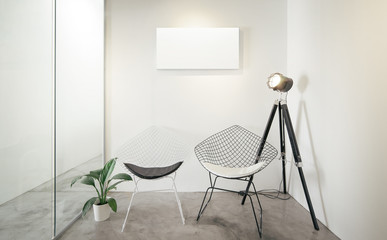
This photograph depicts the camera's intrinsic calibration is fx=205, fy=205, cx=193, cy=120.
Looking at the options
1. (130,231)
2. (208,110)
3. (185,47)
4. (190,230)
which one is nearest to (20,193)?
(130,231)

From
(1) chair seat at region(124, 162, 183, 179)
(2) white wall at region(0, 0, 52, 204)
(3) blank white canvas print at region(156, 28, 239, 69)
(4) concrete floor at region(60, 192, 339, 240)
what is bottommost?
(4) concrete floor at region(60, 192, 339, 240)

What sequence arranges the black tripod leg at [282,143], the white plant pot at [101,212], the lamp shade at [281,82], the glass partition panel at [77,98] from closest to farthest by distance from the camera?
the glass partition panel at [77,98] → the white plant pot at [101,212] → the lamp shade at [281,82] → the black tripod leg at [282,143]

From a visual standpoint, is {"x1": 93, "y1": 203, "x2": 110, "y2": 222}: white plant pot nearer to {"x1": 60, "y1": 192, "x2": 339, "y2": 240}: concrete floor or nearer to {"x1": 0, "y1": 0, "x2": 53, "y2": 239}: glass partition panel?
{"x1": 60, "y1": 192, "x2": 339, "y2": 240}: concrete floor

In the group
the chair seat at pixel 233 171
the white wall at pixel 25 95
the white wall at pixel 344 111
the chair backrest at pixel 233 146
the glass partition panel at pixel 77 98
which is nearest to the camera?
the white wall at pixel 25 95

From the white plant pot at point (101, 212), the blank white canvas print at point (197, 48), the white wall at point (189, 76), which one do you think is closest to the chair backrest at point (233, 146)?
the white wall at point (189, 76)

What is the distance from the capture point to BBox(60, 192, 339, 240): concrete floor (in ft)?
5.97

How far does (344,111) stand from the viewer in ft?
5.69

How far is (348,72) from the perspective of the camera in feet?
5.57

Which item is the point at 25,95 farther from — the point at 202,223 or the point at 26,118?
the point at 202,223

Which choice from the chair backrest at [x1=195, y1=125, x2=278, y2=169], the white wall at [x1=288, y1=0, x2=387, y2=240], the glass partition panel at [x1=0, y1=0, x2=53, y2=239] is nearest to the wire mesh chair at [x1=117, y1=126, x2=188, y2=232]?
the chair backrest at [x1=195, y1=125, x2=278, y2=169]

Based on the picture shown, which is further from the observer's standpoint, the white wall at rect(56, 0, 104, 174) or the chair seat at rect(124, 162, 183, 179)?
the chair seat at rect(124, 162, 183, 179)

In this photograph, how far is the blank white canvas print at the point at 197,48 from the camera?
2.69 m

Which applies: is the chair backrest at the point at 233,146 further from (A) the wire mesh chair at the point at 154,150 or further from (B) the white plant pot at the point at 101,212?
(B) the white plant pot at the point at 101,212

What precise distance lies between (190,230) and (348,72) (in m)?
1.94
